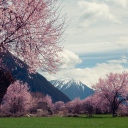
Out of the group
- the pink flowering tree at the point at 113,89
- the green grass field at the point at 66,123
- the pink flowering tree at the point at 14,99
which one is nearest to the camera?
the green grass field at the point at 66,123

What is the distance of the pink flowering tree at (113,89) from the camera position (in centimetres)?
3447

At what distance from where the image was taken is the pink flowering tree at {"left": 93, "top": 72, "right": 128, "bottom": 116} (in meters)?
34.5

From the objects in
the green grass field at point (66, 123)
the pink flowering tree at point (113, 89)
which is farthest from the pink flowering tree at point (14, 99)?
the pink flowering tree at point (113, 89)

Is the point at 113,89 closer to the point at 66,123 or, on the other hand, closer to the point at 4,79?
the point at 66,123

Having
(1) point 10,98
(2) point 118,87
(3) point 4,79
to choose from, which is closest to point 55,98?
(1) point 10,98

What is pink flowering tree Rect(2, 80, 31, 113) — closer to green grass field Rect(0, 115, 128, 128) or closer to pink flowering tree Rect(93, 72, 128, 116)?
green grass field Rect(0, 115, 128, 128)

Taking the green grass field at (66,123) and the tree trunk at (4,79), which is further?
the green grass field at (66,123)

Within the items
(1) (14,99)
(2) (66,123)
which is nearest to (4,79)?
(2) (66,123)

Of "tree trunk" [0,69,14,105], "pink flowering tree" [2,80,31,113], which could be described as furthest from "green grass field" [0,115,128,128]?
"pink flowering tree" [2,80,31,113]

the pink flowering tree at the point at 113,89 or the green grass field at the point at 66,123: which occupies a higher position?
the pink flowering tree at the point at 113,89

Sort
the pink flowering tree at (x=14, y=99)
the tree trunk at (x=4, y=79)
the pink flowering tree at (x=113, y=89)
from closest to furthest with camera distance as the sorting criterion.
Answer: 1. the tree trunk at (x=4, y=79)
2. the pink flowering tree at (x=113, y=89)
3. the pink flowering tree at (x=14, y=99)

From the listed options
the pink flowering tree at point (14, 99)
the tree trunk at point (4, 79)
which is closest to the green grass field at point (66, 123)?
the tree trunk at point (4, 79)

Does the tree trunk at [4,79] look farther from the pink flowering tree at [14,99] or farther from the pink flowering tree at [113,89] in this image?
the pink flowering tree at [14,99]

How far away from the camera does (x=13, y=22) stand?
8211 millimetres
